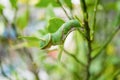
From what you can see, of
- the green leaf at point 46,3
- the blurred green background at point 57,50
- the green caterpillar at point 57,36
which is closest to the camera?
the green caterpillar at point 57,36

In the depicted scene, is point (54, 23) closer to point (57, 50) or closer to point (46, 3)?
point (46, 3)

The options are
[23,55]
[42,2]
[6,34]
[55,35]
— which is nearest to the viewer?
[55,35]

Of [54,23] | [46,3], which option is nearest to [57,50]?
[46,3]

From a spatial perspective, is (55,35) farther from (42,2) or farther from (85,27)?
(42,2)

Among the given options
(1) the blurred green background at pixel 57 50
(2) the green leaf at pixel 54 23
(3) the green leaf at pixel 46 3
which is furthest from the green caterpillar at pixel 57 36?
(1) the blurred green background at pixel 57 50

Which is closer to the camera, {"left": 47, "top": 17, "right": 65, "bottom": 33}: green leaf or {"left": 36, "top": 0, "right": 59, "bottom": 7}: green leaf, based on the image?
{"left": 47, "top": 17, "right": 65, "bottom": 33}: green leaf

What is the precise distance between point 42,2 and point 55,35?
212 millimetres

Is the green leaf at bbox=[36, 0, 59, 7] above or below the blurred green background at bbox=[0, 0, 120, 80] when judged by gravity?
above

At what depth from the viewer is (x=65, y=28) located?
40 cm

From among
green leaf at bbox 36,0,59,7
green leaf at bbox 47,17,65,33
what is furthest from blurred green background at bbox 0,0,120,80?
green leaf at bbox 47,17,65,33

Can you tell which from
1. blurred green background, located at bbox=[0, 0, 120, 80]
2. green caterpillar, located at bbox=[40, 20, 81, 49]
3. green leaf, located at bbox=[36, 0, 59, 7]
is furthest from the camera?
blurred green background, located at bbox=[0, 0, 120, 80]

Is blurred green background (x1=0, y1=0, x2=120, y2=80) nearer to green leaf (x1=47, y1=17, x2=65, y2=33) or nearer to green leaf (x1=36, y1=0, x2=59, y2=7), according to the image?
green leaf (x1=36, y1=0, x2=59, y2=7)

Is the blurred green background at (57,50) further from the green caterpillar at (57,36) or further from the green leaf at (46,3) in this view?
the green caterpillar at (57,36)

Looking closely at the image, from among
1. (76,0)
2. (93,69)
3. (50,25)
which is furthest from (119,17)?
(93,69)
